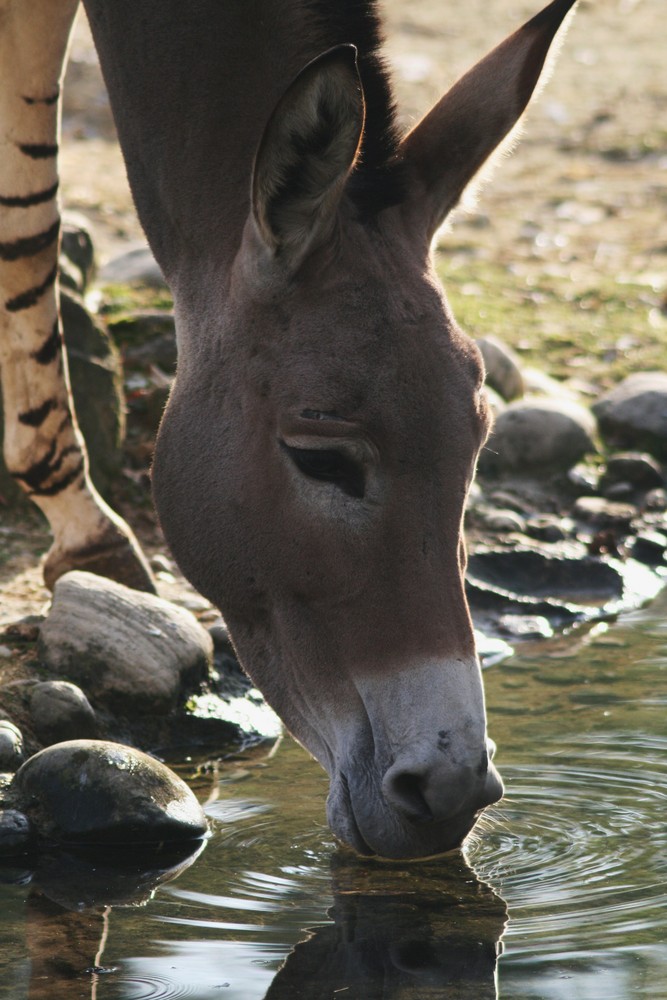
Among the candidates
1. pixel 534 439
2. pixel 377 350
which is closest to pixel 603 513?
pixel 534 439

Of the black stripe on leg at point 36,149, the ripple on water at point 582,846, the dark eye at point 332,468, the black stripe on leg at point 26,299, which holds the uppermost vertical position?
the black stripe on leg at point 36,149

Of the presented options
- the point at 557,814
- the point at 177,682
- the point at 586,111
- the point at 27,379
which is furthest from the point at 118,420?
the point at 586,111

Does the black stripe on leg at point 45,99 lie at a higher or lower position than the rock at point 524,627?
higher

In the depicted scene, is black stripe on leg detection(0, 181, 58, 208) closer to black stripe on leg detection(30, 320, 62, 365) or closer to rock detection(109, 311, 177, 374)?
black stripe on leg detection(30, 320, 62, 365)

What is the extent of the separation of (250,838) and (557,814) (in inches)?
31.4

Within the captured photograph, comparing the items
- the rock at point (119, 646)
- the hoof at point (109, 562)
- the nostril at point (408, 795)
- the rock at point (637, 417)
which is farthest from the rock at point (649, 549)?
the nostril at point (408, 795)

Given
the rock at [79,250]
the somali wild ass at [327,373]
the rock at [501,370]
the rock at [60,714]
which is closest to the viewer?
the somali wild ass at [327,373]

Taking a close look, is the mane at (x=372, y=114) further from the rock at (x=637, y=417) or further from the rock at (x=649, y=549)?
the rock at (x=637, y=417)

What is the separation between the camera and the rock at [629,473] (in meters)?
6.96

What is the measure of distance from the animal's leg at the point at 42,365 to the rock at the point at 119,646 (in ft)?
1.51

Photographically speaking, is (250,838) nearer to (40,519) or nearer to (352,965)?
(352,965)

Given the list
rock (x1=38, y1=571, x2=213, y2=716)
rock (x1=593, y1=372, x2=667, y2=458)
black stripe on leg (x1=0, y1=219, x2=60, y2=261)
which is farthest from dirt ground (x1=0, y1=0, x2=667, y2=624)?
rock (x1=593, y1=372, x2=667, y2=458)

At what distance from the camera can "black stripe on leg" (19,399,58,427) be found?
5.22 meters

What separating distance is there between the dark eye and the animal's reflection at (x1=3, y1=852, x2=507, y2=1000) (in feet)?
3.10
